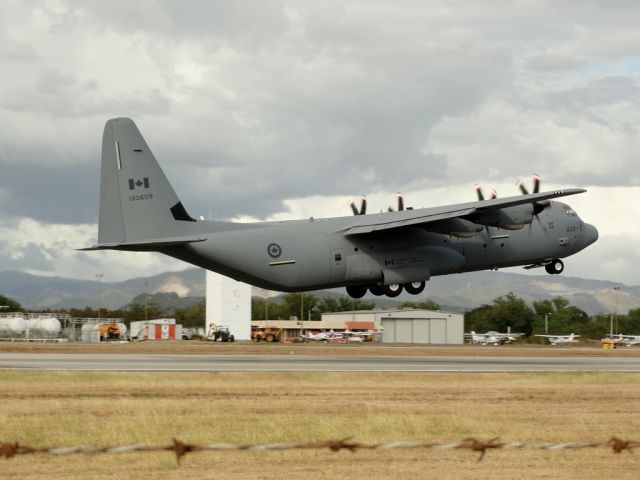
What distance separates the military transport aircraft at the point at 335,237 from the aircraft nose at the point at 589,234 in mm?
94

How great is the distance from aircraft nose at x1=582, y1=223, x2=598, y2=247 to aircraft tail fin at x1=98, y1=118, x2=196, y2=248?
23248mm

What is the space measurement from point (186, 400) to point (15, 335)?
80.7 m

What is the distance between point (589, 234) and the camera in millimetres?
56438

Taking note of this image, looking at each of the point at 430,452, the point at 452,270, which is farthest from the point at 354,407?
the point at 452,270

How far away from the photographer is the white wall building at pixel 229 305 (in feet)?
408

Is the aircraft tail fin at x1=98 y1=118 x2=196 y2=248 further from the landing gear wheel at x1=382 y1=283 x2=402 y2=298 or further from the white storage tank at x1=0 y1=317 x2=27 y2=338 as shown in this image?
the white storage tank at x1=0 y1=317 x2=27 y2=338

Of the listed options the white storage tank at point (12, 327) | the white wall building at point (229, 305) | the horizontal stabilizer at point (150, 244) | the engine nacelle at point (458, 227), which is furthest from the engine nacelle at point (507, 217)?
the white wall building at point (229, 305)

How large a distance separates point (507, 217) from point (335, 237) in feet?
29.5

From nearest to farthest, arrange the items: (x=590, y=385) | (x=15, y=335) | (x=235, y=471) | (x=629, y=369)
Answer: (x=235, y=471), (x=590, y=385), (x=629, y=369), (x=15, y=335)

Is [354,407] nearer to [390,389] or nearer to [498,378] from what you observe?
[390,389]

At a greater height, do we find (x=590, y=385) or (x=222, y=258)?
(x=222, y=258)

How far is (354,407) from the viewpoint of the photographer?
2795cm

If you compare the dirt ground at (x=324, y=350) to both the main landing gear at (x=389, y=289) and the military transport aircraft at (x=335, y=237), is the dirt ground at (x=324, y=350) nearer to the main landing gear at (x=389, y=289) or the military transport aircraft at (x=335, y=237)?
the main landing gear at (x=389, y=289)

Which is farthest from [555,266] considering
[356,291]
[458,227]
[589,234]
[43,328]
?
[43,328]
